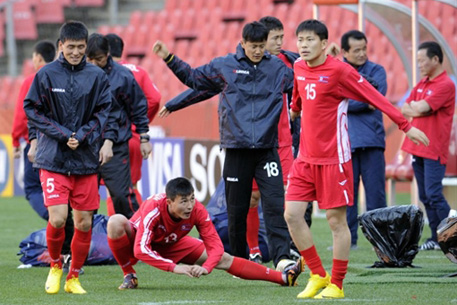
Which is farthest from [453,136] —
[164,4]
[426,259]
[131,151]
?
[164,4]

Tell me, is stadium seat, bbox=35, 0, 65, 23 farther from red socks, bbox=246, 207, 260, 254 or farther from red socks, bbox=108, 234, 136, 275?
red socks, bbox=108, 234, 136, 275

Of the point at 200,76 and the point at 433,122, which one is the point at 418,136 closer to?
the point at 200,76

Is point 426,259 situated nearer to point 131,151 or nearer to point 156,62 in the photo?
point 131,151

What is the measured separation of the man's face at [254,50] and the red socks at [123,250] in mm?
1713

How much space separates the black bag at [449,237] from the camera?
7.48 metres

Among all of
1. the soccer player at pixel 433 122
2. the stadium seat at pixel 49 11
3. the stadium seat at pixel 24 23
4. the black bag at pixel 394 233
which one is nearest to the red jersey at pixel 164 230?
the black bag at pixel 394 233

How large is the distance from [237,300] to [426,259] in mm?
3168

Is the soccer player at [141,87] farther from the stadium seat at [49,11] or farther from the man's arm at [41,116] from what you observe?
the stadium seat at [49,11]

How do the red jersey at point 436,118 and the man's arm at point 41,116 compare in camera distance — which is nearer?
the man's arm at point 41,116

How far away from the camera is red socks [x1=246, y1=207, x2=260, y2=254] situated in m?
8.55

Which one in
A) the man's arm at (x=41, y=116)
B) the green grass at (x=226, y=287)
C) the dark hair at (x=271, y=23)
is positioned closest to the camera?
the green grass at (x=226, y=287)

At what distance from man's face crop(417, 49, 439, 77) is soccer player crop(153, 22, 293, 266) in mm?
2648

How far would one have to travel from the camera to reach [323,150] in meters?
6.52

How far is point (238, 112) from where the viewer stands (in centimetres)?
754
